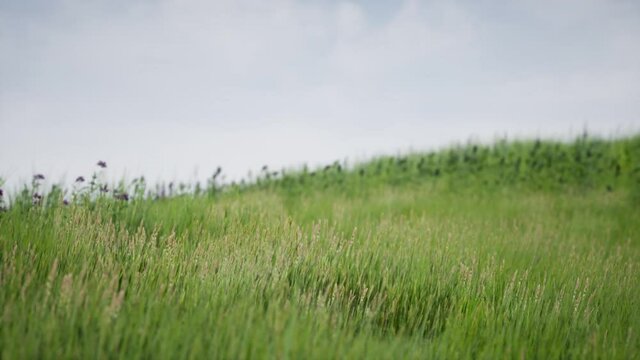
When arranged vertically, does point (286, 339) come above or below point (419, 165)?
below

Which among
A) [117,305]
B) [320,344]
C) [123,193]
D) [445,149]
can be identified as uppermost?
[445,149]

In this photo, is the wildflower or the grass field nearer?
the grass field

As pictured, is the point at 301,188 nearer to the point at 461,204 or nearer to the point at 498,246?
the point at 461,204

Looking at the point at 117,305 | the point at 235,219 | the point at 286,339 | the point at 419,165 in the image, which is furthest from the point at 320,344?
the point at 419,165

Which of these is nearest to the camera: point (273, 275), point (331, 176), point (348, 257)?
point (273, 275)

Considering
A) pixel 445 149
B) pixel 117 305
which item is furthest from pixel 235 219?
pixel 445 149

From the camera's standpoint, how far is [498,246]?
566 centimetres

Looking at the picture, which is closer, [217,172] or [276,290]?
[276,290]

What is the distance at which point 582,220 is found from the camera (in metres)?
8.90

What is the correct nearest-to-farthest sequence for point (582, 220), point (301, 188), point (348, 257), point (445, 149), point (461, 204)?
point (348, 257) < point (582, 220) < point (461, 204) < point (301, 188) < point (445, 149)

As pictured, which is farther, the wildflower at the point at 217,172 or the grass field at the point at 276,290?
the wildflower at the point at 217,172

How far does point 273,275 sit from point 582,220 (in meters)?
7.30

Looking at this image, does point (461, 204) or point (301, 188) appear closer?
point (461, 204)

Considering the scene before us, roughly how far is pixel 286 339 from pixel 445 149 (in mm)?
14789
